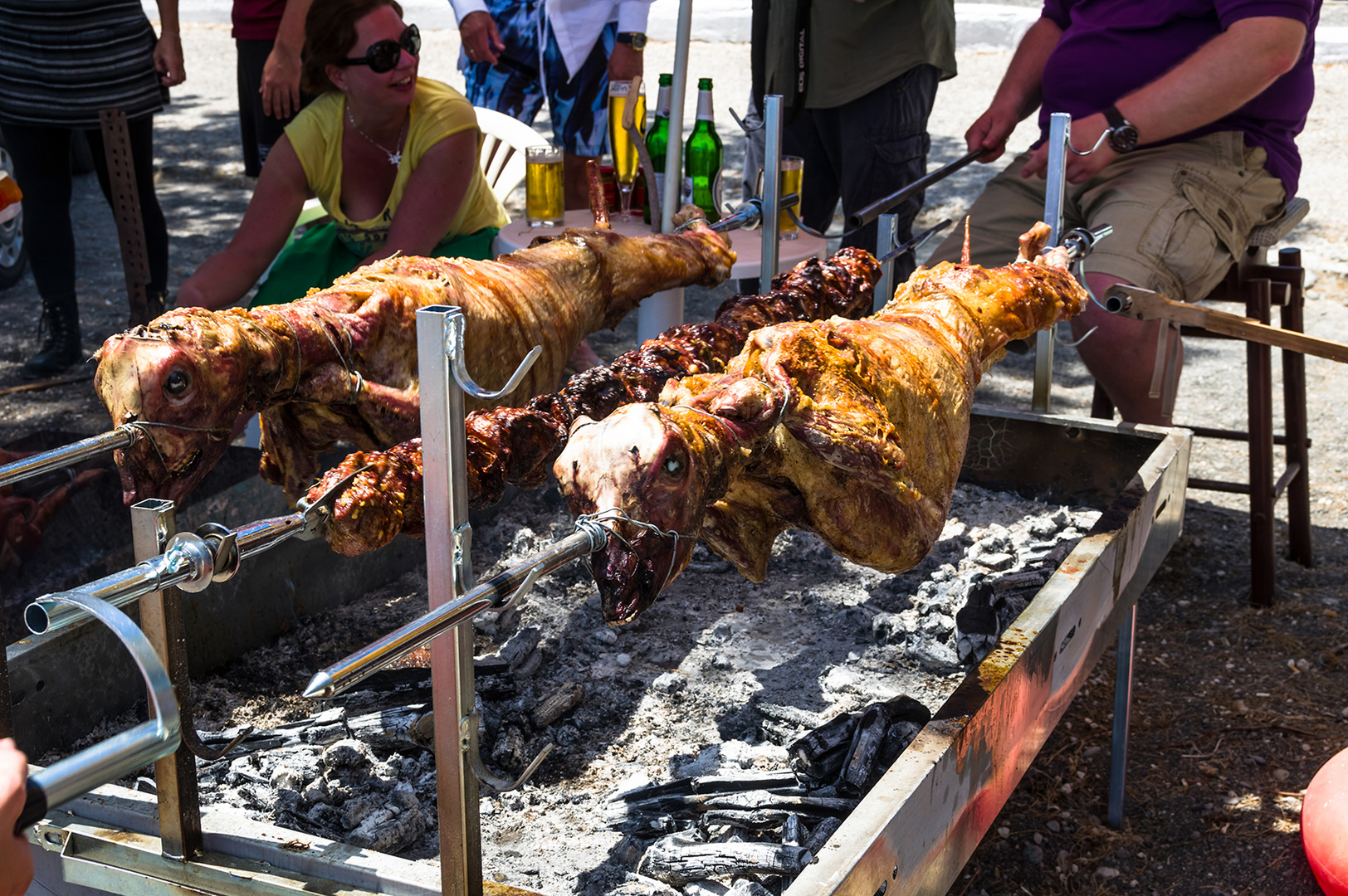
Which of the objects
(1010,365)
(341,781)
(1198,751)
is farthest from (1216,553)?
(341,781)

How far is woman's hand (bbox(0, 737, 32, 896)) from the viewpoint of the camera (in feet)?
2.89

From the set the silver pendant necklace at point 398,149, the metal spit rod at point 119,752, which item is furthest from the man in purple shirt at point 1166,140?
the metal spit rod at point 119,752

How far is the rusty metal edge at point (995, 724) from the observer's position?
1.56 metres

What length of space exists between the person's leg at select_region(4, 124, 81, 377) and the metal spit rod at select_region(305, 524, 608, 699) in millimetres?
4696

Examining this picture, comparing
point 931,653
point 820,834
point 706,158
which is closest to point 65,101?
point 706,158

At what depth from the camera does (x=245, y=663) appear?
2805mm

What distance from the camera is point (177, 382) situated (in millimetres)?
1901

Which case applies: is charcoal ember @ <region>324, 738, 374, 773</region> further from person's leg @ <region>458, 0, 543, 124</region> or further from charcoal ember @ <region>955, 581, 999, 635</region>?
person's leg @ <region>458, 0, 543, 124</region>

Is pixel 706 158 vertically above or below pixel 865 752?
above

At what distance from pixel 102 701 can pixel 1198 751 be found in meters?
2.80

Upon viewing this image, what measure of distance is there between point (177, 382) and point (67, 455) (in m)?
0.31

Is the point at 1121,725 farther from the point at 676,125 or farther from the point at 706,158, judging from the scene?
the point at 706,158

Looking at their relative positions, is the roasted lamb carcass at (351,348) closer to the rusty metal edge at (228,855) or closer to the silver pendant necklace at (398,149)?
the rusty metal edge at (228,855)

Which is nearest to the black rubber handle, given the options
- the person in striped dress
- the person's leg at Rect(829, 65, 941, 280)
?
the person's leg at Rect(829, 65, 941, 280)
